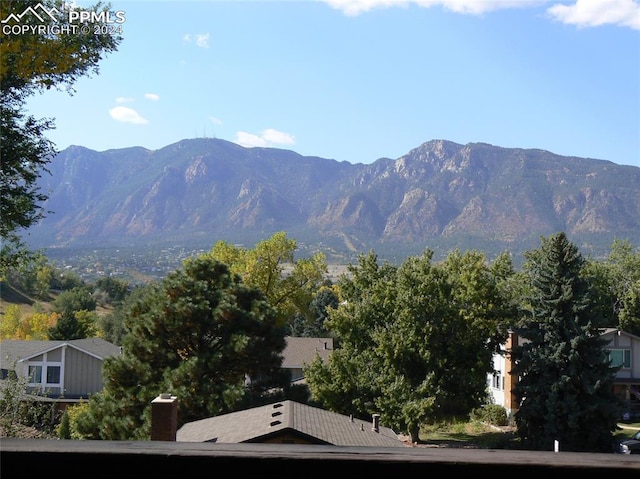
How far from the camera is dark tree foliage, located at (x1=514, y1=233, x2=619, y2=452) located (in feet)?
89.9

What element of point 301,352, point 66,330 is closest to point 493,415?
point 301,352

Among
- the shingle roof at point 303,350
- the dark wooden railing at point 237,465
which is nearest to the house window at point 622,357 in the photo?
the shingle roof at point 303,350

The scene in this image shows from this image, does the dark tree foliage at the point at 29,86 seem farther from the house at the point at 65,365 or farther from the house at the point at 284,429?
the house at the point at 65,365

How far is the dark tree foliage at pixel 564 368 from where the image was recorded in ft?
89.9

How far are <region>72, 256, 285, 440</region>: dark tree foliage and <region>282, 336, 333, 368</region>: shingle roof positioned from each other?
16686 millimetres

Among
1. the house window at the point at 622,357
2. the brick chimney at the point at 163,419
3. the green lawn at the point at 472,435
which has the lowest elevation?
the green lawn at the point at 472,435


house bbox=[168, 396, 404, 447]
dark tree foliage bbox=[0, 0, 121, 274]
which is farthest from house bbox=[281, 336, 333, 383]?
dark tree foliage bbox=[0, 0, 121, 274]

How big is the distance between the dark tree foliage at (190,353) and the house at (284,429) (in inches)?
146

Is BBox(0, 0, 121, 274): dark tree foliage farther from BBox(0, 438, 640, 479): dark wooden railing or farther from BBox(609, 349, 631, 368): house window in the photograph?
BBox(609, 349, 631, 368): house window

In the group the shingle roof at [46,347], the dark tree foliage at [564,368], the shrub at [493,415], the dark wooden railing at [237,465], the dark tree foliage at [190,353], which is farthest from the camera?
the shingle roof at [46,347]

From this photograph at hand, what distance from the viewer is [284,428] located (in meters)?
14.1

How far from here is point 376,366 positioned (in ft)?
96.0

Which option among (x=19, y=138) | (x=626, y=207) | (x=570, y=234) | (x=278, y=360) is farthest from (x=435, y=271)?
(x=626, y=207)
